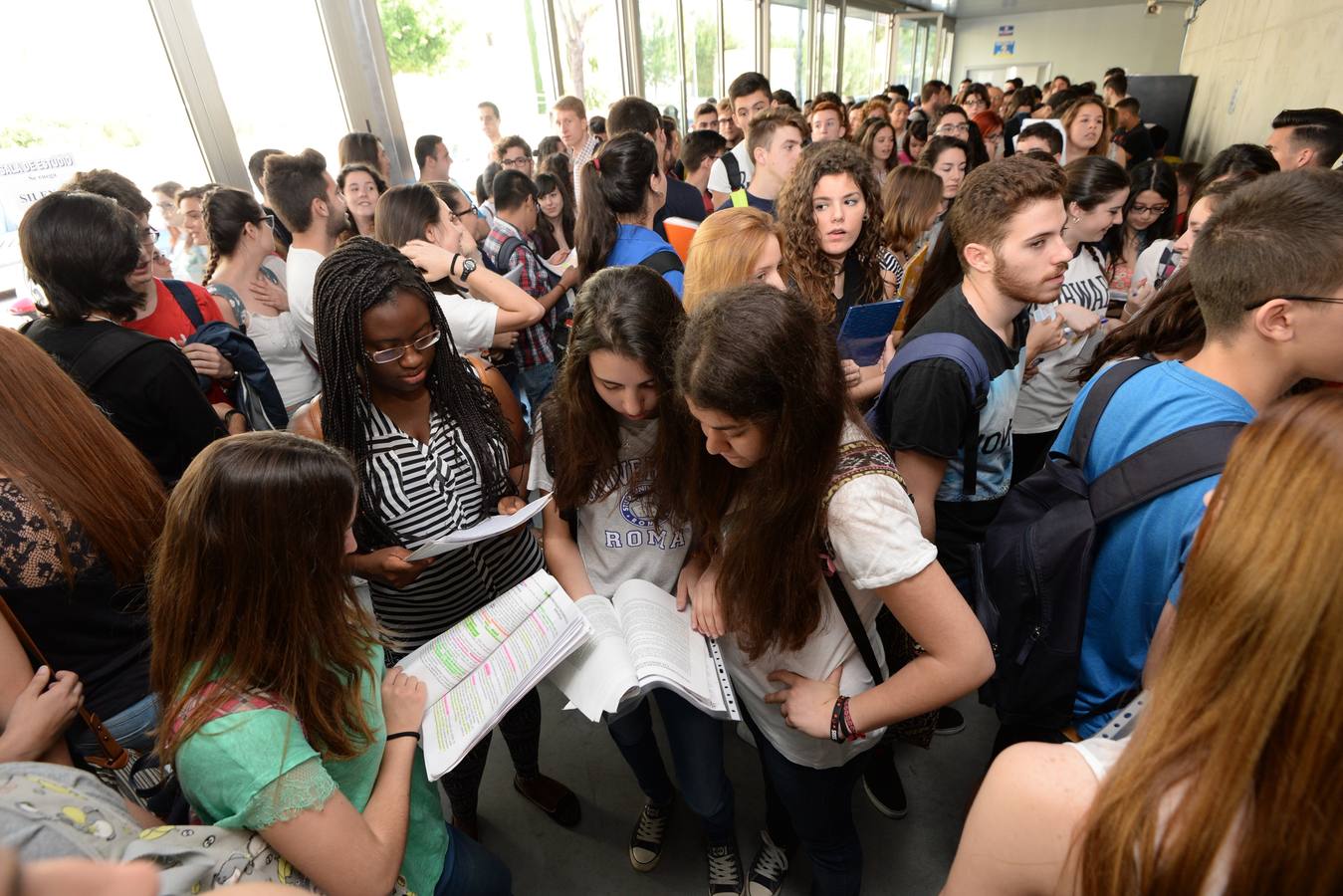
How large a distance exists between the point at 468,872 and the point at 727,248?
176 centimetres

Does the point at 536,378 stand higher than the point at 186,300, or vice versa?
the point at 186,300

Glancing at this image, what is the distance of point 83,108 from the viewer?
3.62 meters

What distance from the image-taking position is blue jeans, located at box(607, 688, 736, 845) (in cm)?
152

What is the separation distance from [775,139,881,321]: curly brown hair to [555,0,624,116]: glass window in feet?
18.3

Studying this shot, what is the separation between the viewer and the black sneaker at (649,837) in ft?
6.18

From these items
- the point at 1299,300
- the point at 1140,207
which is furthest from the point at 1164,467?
the point at 1140,207

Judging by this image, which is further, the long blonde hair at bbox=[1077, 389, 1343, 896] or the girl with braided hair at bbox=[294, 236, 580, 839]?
the girl with braided hair at bbox=[294, 236, 580, 839]

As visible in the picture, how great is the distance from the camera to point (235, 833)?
34.4 inches

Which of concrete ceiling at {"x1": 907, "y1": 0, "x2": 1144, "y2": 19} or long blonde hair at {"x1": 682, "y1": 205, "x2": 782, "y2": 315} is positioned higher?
concrete ceiling at {"x1": 907, "y1": 0, "x2": 1144, "y2": 19}

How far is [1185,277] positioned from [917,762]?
168 centimetres

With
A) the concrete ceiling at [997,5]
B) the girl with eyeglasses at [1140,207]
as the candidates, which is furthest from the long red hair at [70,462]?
the concrete ceiling at [997,5]

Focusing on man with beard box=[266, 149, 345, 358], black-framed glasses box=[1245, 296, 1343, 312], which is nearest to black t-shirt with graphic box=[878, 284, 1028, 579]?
black-framed glasses box=[1245, 296, 1343, 312]

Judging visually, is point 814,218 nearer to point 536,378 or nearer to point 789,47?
point 536,378

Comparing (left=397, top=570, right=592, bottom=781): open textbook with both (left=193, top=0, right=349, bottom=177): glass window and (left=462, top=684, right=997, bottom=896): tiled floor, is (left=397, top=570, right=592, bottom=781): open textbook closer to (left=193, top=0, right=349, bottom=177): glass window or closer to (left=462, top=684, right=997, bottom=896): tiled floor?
(left=462, top=684, right=997, bottom=896): tiled floor
